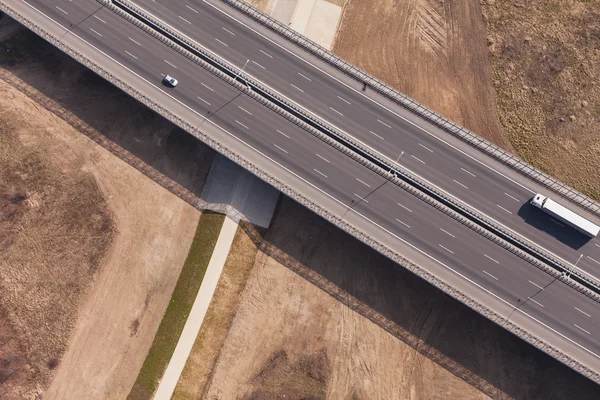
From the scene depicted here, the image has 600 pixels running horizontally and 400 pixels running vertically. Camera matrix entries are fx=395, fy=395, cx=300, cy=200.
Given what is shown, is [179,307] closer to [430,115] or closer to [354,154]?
[354,154]

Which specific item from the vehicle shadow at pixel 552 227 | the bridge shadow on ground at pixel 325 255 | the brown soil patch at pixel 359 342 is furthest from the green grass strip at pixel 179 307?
the vehicle shadow at pixel 552 227

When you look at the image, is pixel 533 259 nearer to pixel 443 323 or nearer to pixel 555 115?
pixel 443 323

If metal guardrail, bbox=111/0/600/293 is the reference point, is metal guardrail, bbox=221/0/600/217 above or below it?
above

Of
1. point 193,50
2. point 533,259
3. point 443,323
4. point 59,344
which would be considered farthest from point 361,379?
point 193,50

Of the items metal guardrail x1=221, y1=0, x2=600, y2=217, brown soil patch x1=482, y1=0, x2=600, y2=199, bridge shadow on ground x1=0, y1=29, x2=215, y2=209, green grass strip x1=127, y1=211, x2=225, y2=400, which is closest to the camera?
metal guardrail x1=221, y1=0, x2=600, y2=217

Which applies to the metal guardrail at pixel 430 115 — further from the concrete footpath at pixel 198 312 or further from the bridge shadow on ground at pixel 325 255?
the concrete footpath at pixel 198 312

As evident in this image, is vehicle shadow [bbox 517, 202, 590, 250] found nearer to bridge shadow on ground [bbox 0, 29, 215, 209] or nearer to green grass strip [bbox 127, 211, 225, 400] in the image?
green grass strip [bbox 127, 211, 225, 400]

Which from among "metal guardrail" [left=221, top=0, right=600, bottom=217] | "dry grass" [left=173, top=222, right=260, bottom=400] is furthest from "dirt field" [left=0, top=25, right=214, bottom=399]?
"metal guardrail" [left=221, top=0, right=600, bottom=217]
